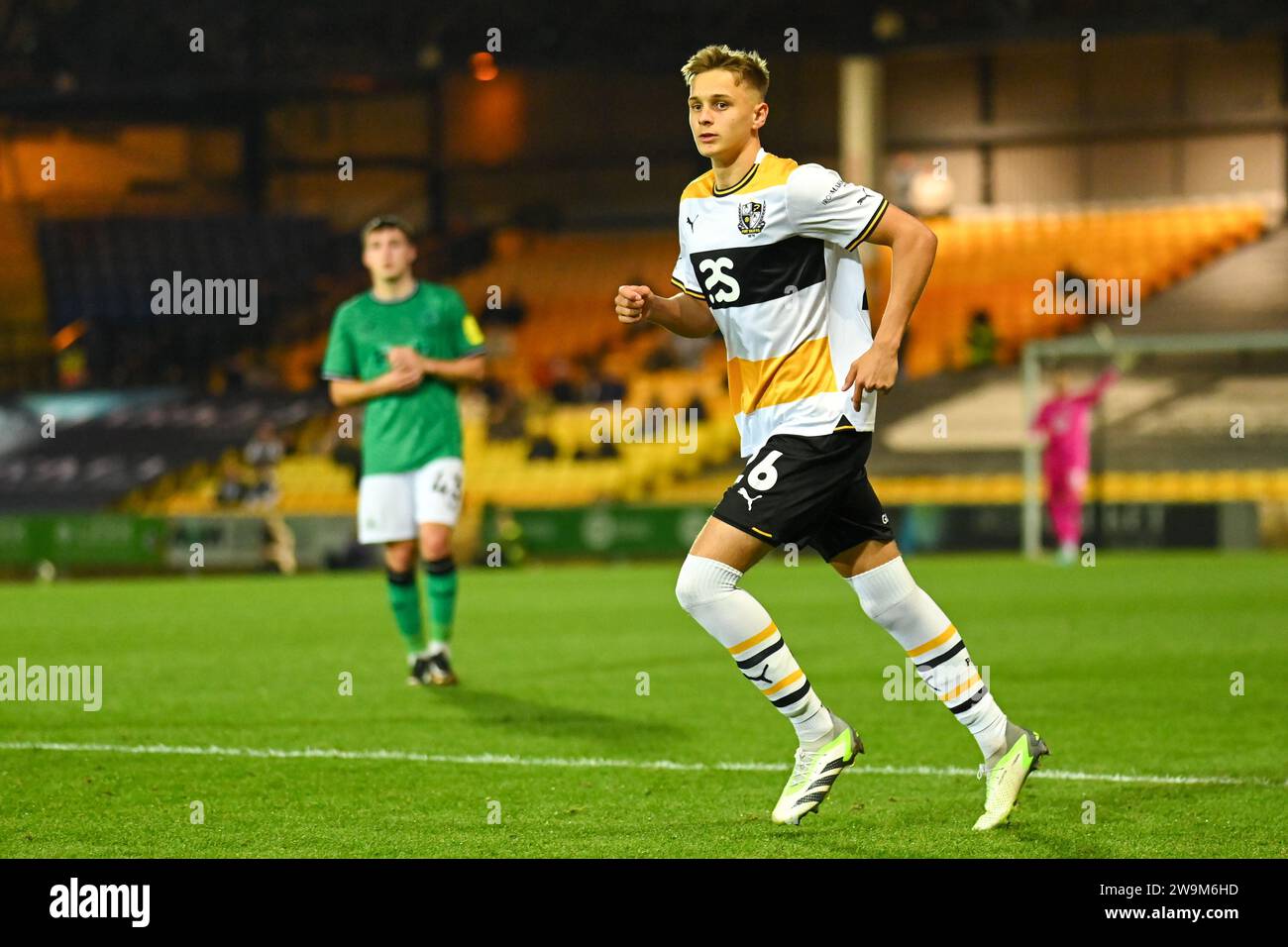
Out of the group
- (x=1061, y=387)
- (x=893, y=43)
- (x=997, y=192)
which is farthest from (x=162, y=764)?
(x=997, y=192)

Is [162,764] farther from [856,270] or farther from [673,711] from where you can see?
[856,270]

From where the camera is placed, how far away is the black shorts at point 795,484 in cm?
521

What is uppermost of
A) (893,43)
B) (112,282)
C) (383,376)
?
(893,43)

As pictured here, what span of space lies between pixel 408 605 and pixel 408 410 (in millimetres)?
1039

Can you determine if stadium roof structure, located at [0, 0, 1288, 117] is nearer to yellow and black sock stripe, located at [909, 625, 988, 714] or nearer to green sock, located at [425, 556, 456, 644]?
green sock, located at [425, 556, 456, 644]

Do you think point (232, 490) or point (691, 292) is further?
point (232, 490)

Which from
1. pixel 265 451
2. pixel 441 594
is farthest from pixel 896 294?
pixel 265 451

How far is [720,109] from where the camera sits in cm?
529

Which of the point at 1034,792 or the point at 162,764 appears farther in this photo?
the point at 162,764

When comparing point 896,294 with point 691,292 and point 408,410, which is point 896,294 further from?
point 408,410

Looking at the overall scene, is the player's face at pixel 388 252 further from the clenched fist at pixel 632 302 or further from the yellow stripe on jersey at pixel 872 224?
the yellow stripe on jersey at pixel 872 224

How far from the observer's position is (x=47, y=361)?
31031 millimetres

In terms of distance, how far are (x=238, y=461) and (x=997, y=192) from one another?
607 inches

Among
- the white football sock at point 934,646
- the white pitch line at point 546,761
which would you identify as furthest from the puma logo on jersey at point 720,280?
the white pitch line at point 546,761
